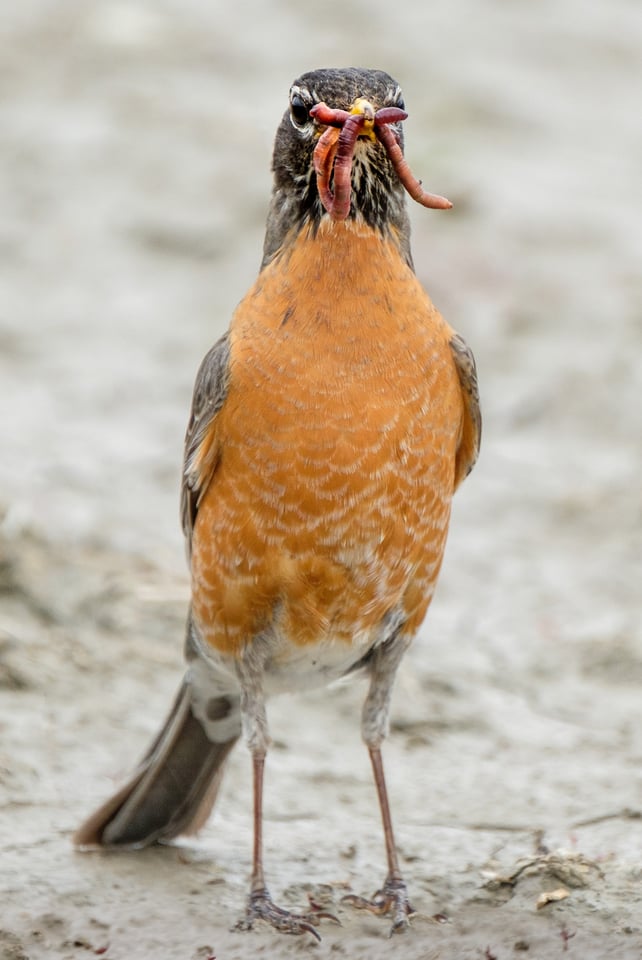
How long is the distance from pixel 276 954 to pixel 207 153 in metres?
9.17

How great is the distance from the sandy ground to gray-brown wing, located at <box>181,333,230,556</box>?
164cm

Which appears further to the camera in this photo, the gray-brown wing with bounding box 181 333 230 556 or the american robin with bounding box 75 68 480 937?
the gray-brown wing with bounding box 181 333 230 556

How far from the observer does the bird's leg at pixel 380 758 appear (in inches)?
234

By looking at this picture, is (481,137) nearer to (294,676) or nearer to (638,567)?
(638,567)

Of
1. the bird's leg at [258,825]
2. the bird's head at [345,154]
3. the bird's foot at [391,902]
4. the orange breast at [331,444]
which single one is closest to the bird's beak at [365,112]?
the bird's head at [345,154]

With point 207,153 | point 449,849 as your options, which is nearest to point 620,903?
point 449,849

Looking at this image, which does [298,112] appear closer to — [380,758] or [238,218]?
[380,758]

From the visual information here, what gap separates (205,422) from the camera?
5.96 meters

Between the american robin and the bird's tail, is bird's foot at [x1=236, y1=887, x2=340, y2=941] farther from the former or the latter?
the bird's tail

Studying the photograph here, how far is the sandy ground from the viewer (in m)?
6.17

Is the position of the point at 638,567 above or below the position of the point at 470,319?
below

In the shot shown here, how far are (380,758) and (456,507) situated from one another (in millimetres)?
3749

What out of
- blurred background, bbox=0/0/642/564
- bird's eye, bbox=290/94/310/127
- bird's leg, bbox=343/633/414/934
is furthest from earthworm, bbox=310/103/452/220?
blurred background, bbox=0/0/642/564

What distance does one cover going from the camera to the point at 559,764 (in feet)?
24.2
